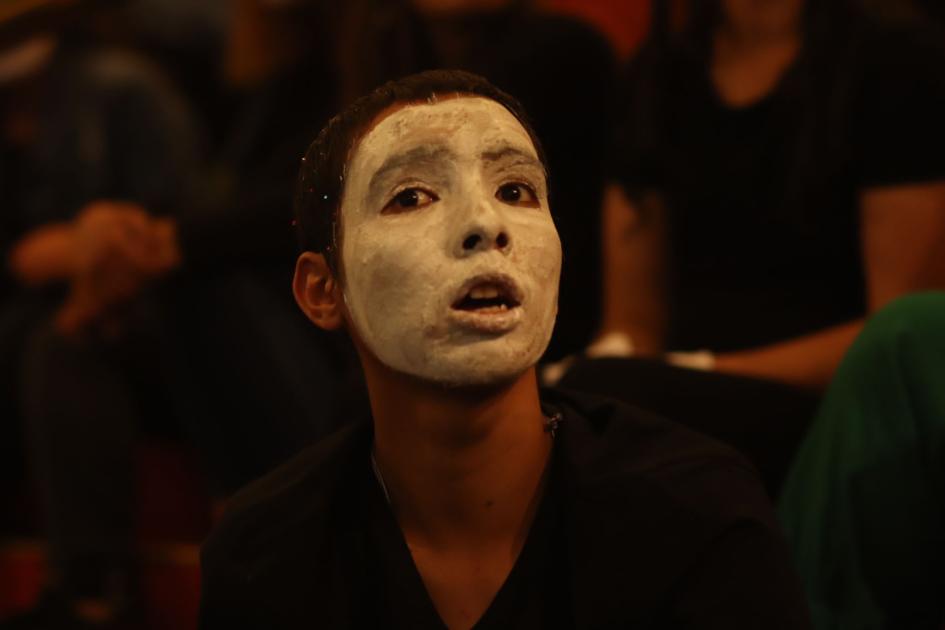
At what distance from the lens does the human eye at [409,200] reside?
0.82 metres

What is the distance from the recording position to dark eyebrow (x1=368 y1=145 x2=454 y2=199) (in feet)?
2.66

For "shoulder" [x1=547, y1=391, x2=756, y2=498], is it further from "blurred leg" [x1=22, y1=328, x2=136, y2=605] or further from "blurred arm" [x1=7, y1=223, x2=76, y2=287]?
"blurred arm" [x1=7, y1=223, x2=76, y2=287]

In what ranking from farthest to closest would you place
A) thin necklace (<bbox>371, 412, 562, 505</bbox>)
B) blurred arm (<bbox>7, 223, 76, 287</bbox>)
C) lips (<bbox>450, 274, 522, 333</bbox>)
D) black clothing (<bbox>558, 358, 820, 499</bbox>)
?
blurred arm (<bbox>7, 223, 76, 287</bbox>), black clothing (<bbox>558, 358, 820, 499</bbox>), thin necklace (<bbox>371, 412, 562, 505</bbox>), lips (<bbox>450, 274, 522, 333</bbox>)

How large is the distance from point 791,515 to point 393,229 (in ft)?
1.43

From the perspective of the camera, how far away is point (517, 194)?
83cm

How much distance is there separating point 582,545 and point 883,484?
0.28 m

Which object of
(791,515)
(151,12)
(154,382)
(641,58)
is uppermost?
(151,12)

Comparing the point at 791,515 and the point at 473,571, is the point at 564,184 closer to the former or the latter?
the point at 791,515

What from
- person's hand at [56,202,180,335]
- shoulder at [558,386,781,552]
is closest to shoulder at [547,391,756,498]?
shoulder at [558,386,781,552]

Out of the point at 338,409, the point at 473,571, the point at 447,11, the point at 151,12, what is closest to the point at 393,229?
the point at 473,571

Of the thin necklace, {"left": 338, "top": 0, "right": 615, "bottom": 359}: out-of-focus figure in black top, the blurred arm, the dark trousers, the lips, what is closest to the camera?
the lips

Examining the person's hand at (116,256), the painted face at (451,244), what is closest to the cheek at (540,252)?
the painted face at (451,244)

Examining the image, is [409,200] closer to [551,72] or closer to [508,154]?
[508,154]

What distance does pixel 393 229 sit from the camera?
81 cm
